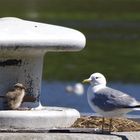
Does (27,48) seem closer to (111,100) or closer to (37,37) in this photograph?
(37,37)

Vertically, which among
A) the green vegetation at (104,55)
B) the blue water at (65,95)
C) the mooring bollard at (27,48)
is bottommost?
the blue water at (65,95)

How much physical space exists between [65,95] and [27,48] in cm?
1391

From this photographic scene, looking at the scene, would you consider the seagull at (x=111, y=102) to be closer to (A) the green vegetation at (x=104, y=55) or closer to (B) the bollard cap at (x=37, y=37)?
(B) the bollard cap at (x=37, y=37)

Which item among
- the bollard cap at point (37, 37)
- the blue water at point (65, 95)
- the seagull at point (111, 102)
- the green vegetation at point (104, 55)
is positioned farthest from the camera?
the green vegetation at point (104, 55)

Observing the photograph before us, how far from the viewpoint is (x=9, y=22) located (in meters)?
7.60

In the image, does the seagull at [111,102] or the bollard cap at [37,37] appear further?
the seagull at [111,102]

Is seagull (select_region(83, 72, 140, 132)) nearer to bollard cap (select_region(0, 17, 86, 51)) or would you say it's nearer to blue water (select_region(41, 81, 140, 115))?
bollard cap (select_region(0, 17, 86, 51))

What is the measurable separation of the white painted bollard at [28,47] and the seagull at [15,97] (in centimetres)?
10

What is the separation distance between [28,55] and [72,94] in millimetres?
13483

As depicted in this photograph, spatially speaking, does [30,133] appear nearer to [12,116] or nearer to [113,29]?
[12,116]

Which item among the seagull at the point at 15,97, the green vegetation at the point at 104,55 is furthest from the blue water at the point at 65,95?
the seagull at the point at 15,97

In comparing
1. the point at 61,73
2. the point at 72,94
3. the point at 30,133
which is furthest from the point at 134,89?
the point at 30,133

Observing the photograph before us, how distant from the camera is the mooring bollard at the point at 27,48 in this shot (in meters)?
7.10

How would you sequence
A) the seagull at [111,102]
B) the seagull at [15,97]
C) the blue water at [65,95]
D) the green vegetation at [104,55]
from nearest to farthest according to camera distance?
1. the seagull at [111,102]
2. the seagull at [15,97]
3. the blue water at [65,95]
4. the green vegetation at [104,55]
